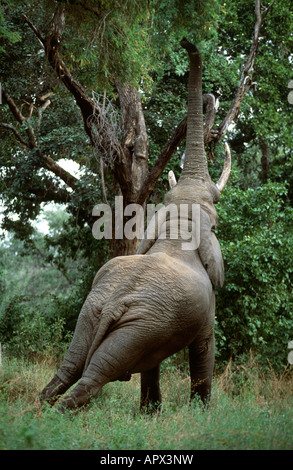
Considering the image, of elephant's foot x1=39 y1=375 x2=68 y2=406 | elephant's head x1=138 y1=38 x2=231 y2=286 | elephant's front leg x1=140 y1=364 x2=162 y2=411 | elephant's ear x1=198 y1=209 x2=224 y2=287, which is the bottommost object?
elephant's front leg x1=140 y1=364 x2=162 y2=411

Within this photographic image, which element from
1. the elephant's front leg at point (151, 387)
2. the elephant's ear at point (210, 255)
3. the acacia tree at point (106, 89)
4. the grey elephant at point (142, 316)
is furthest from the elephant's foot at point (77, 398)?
the acacia tree at point (106, 89)

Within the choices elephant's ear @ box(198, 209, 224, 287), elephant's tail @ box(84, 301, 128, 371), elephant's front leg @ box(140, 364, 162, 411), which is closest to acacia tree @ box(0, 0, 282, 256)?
elephant's ear @ box(198, 209, 224, 287)

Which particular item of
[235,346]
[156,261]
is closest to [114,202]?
[235,346]

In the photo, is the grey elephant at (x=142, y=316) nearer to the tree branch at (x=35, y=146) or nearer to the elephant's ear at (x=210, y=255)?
the elephant's ear at (x=210, y=255)

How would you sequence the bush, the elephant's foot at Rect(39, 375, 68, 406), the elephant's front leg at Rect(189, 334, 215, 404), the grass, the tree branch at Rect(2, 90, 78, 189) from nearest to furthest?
1. the grass
2. the elephant's foot at Rect(39, 375, 68, 406)
3. the elephant's front leg at Rect(189, 334, 215, 404)
4. the bush
5. the tree branch at Rect(2, 90, 78, 189)

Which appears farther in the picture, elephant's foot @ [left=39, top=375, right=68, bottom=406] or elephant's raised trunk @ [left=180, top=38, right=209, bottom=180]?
elephant's raised trunk @ [left=180, top=38, right=209, bottom=180]

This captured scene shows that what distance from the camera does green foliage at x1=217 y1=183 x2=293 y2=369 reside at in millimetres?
9188

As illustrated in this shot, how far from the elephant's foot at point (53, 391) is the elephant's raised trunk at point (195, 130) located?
283 cm

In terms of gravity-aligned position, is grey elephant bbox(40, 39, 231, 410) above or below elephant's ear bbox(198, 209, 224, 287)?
below

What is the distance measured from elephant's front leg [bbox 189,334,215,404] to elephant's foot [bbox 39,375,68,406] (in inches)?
57.3

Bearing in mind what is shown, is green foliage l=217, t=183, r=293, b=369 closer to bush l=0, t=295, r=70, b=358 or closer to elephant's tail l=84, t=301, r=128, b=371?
bush l=0, t=295, r=70, b=358

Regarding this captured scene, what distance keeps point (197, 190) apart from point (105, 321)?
2.20 m

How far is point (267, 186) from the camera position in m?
9.95

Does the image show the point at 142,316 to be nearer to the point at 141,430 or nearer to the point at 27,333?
the point at 141,430
